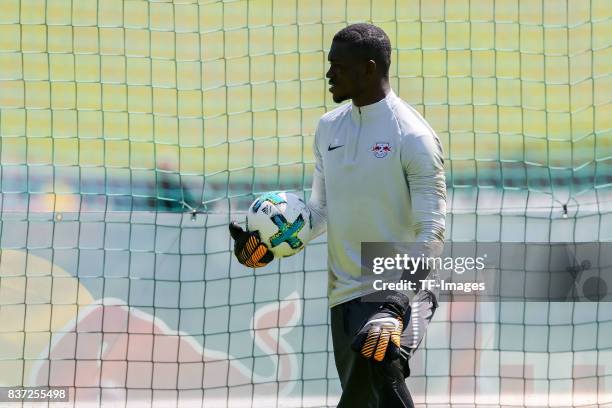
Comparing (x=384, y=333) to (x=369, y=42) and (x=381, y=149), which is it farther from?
(x=369, y=42)

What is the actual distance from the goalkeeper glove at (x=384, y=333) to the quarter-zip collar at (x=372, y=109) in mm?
600

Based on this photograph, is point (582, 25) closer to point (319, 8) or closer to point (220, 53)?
point (319, 8)

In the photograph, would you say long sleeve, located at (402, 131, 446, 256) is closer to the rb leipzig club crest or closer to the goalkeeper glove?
the rb leipzig club crest

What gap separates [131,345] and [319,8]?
2.25 metres

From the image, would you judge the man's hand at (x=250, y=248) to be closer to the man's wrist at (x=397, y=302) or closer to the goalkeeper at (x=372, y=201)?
the goalkeeper at (x=372, y=201)

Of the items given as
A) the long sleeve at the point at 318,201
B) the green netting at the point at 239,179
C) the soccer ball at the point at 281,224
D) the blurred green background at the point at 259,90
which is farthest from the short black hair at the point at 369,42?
the blurred green background at the point at 259,90

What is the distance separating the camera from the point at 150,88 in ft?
21.2

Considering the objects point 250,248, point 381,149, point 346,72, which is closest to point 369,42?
point 346,72

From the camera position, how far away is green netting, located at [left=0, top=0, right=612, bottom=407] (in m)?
5.77

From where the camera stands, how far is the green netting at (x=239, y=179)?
5766mm

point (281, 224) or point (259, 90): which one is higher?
point (259, 90)

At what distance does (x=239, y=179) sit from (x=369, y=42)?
270cm

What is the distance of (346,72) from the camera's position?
3682 mm

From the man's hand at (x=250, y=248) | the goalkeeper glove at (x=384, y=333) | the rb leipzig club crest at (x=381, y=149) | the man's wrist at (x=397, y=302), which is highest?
the rb leipzig club crest at (x=381, y=149)
